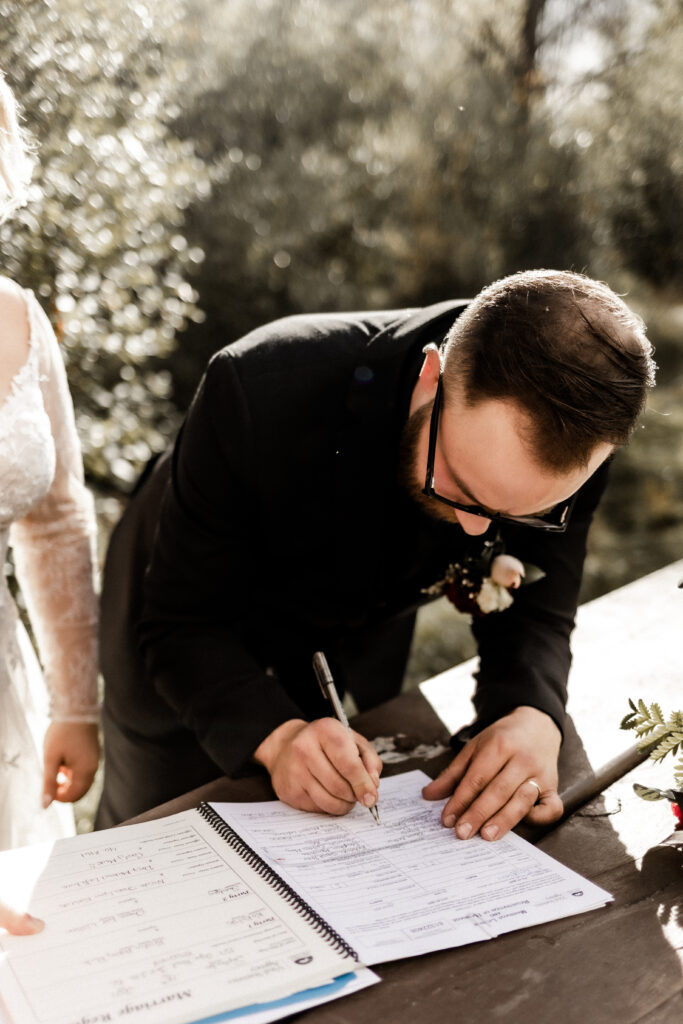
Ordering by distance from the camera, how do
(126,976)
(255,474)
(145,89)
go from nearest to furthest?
(126,976) → (255,474) → (145,89)

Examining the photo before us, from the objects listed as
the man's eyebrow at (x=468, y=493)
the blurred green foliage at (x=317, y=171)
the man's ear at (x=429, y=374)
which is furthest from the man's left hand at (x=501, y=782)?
the blurred green foliage at (x=317, y=171)

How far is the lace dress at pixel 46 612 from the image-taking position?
1.62 metres

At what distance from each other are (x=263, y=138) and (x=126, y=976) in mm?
3922

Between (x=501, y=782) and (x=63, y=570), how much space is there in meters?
0.95

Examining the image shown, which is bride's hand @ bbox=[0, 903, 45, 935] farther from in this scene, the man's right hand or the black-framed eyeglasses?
the black-framed eyeglasses

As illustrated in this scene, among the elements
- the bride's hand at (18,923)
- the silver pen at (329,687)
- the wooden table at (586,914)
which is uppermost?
the silver pen at (329,687)

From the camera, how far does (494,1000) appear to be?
992 millimetres

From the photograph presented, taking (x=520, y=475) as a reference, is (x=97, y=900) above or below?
below

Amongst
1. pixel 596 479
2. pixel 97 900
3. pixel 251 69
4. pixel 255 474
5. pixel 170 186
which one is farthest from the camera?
pixel 251 69

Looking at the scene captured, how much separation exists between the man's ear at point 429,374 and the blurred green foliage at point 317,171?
1.20 metres

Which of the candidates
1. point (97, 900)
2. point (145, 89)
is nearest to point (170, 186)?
point (145, 89)

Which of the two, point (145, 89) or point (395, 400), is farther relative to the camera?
point (145, 89)

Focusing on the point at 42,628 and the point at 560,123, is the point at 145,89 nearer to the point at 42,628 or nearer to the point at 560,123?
the point at 42,628

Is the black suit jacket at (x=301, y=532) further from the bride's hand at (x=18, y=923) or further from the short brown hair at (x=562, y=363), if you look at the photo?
the bride's hand at (x=18, y=923)
